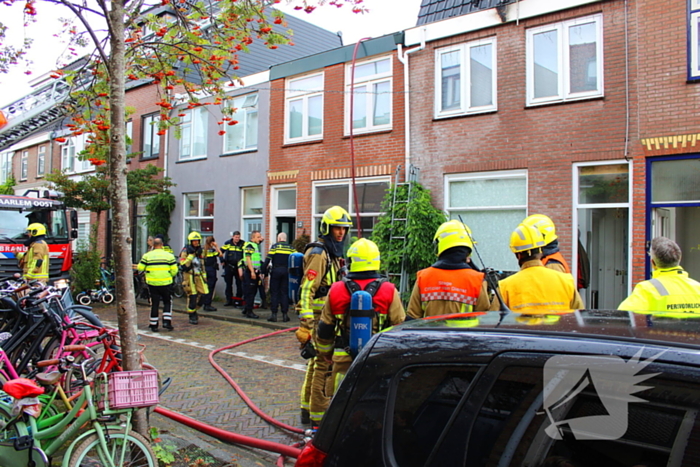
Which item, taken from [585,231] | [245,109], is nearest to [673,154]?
[585,231]

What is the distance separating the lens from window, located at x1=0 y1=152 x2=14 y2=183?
30.6 m

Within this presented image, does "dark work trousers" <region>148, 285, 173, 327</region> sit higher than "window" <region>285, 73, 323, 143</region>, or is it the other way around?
"window" <region>285, 73, 323, 143</region>

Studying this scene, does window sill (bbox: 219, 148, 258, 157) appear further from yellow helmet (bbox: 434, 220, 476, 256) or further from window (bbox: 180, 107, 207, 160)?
yellow helmet (bbox: 434, 220, 476, 256)

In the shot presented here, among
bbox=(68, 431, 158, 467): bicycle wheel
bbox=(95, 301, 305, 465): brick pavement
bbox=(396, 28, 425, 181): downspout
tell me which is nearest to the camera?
bbox=(68, 431, 158, 467): bicycle wheel

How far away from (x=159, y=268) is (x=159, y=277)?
18 centimetres

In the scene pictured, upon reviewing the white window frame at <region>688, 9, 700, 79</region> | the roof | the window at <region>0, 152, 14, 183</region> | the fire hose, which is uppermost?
the roof

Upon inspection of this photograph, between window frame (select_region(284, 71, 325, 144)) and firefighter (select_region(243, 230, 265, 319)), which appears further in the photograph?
window frame (select_region(284, 71, 325, 144))

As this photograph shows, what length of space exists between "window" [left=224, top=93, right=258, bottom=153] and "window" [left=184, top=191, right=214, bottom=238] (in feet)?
6.03

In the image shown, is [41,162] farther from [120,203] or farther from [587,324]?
[587,324]

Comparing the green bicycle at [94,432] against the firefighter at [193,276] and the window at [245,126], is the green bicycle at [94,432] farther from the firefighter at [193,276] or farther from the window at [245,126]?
the window at [245,126]

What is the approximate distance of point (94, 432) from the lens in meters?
3.46

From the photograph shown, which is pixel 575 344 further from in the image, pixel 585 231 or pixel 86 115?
pixel 585 231

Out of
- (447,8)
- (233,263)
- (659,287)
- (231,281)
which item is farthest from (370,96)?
(659,287)

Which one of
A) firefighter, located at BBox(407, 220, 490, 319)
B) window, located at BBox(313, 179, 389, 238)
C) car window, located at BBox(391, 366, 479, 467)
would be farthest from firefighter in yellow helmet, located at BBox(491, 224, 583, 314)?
window, located at BBox(313, 179, 389, 238)
